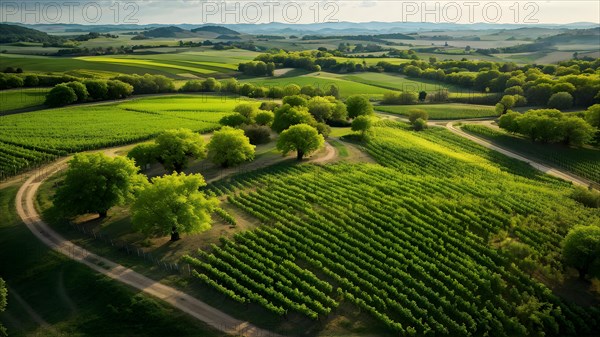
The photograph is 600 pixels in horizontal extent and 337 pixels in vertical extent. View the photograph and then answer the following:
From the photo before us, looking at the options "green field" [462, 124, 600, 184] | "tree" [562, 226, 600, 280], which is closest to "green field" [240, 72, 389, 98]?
"green field" [462, 124, 600, 184]

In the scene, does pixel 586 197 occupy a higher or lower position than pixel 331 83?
lower

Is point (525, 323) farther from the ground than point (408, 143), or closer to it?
closer to it

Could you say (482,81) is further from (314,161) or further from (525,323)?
(525,323)

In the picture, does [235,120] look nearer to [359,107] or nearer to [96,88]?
[359,107]

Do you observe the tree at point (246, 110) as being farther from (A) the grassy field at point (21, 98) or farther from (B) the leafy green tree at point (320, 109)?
(A) the grassy field at point (21, 98)

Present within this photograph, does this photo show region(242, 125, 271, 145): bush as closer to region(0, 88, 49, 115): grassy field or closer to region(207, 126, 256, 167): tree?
region(207, 126, 256, 167): tree

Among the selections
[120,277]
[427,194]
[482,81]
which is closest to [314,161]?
[427,194]

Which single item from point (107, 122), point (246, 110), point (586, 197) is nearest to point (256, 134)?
point (246, 110)
